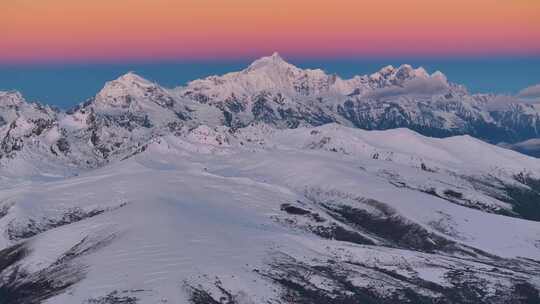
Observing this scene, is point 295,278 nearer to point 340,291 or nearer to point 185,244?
point 340,291

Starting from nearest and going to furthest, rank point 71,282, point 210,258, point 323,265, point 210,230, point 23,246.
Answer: point 71,282, point 210,258, point 323,265, point 210,230, point 23,246

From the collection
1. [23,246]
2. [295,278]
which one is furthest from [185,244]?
[23,246]

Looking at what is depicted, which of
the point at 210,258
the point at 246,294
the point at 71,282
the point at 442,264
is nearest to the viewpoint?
the point at 246,294

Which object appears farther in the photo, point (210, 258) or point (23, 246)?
point (23, 246)

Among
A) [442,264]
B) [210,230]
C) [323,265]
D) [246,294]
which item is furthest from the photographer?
[210,230]

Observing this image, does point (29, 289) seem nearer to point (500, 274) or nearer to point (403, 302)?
point (403, 302)

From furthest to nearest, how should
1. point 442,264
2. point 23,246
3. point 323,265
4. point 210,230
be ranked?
point 23,246
point 210,230
point 442,264
point 323,265

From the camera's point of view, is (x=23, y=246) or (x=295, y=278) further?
(x=23, y=246)

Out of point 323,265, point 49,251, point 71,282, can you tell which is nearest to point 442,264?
point 323,265
